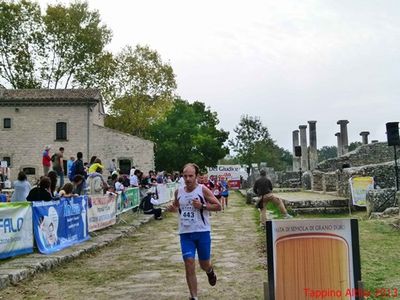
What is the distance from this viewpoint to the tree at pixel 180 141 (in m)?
49.1

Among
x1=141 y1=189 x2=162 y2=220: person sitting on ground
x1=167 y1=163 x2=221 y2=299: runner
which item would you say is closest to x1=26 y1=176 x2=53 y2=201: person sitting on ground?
x1=167 y1=163 x2=221 y2=299: runner

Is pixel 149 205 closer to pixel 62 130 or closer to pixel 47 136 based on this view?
pixel 62 130

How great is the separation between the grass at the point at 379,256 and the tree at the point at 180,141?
35514 mm

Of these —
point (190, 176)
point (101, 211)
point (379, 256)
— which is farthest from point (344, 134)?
point (190, 176)

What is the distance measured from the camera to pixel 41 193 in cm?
1072

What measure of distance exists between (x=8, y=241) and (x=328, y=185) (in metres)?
19.6

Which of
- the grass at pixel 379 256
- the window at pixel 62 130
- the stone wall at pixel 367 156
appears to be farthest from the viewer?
the window at pixel 62 130

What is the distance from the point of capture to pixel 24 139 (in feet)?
135

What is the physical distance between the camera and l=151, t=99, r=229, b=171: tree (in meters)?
49.1

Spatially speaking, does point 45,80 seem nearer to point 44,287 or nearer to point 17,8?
point 17,8

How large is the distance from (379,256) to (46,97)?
118 ft

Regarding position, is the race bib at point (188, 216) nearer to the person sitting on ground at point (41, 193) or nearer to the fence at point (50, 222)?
the fence at point (50, 222)

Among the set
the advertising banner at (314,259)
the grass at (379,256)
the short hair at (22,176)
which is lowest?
the grass at (379,256)

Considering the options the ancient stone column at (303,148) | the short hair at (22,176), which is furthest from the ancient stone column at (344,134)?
the short hair at (22,176)
